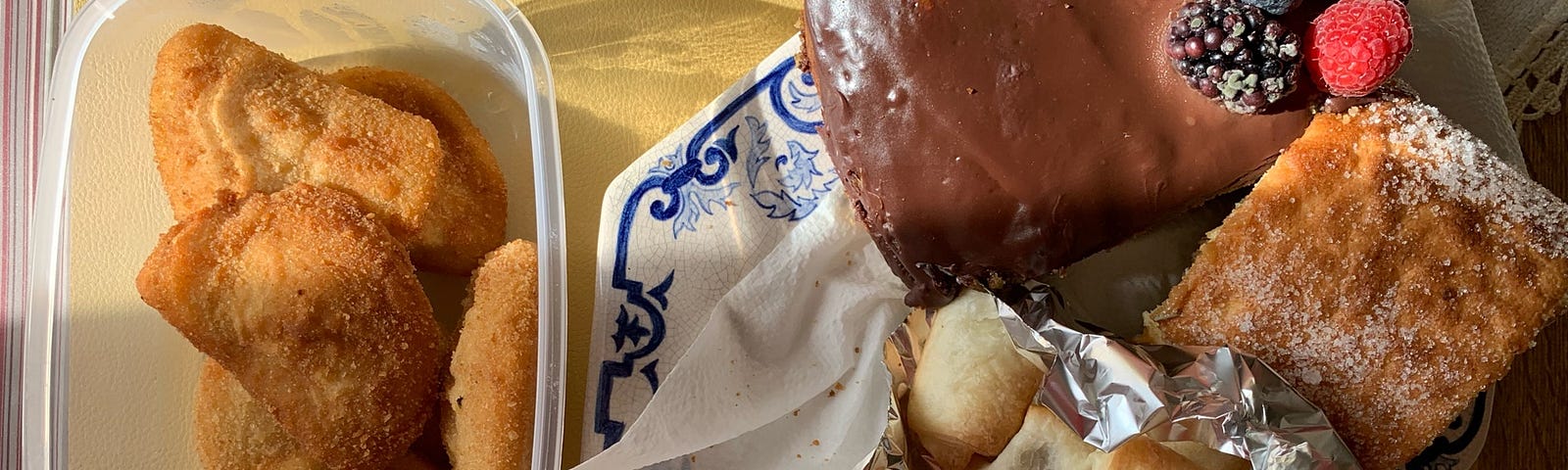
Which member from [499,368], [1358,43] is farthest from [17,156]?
[1358,43]

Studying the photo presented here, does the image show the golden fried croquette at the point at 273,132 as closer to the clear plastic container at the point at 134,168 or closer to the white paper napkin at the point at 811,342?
the clear plastic container at the point at 134,168

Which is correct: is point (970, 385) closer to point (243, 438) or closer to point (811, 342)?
point (811, 342)

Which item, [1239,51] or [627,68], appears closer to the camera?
[1239,51]

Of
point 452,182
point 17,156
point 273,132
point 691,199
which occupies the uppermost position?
point 17,156

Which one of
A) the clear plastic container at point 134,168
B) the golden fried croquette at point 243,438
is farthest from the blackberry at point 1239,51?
the golden fried croquette at point 243,438

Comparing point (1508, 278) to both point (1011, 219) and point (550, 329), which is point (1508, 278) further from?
point (550, 329)

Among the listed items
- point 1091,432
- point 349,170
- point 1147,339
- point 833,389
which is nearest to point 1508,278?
point 1147,339
